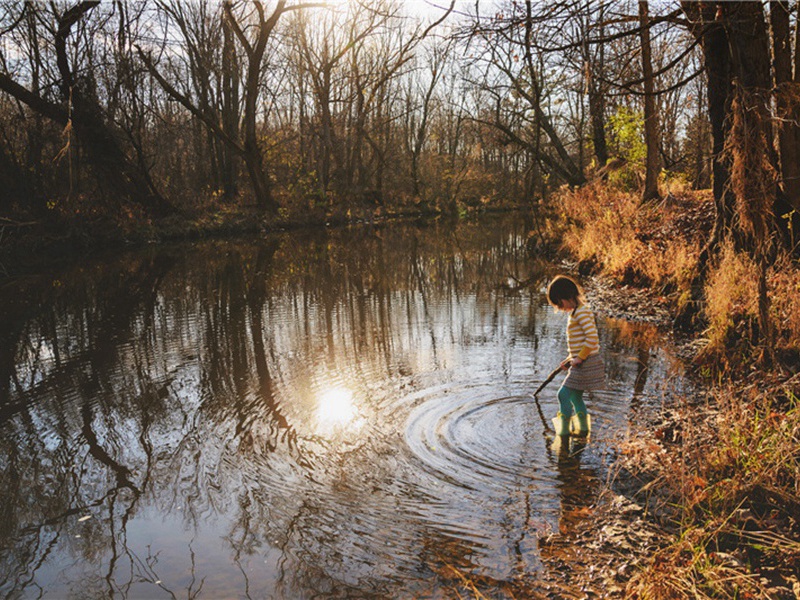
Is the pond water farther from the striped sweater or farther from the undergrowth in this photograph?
the striped sweater

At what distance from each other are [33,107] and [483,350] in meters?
20.2

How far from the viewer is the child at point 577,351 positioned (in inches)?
217

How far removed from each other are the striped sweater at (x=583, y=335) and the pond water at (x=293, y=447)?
71cm

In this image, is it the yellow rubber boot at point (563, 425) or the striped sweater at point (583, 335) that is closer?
the striped sweater at point (583, 335)

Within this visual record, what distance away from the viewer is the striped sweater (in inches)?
217

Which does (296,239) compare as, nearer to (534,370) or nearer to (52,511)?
(534,370)

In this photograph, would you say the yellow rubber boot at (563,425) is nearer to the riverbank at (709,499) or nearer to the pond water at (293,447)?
the pond water at (293,447)

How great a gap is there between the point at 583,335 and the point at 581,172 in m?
20.2

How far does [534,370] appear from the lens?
7.70 metres

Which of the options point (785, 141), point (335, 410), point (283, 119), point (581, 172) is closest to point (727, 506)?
point (335, 410)

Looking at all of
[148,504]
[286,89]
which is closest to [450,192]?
[286,89]

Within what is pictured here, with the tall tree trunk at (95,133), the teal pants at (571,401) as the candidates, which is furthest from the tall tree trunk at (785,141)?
the tall tree trunk at (95,133)

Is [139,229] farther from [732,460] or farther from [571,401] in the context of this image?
[732,460]

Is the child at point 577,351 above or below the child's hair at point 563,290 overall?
below
